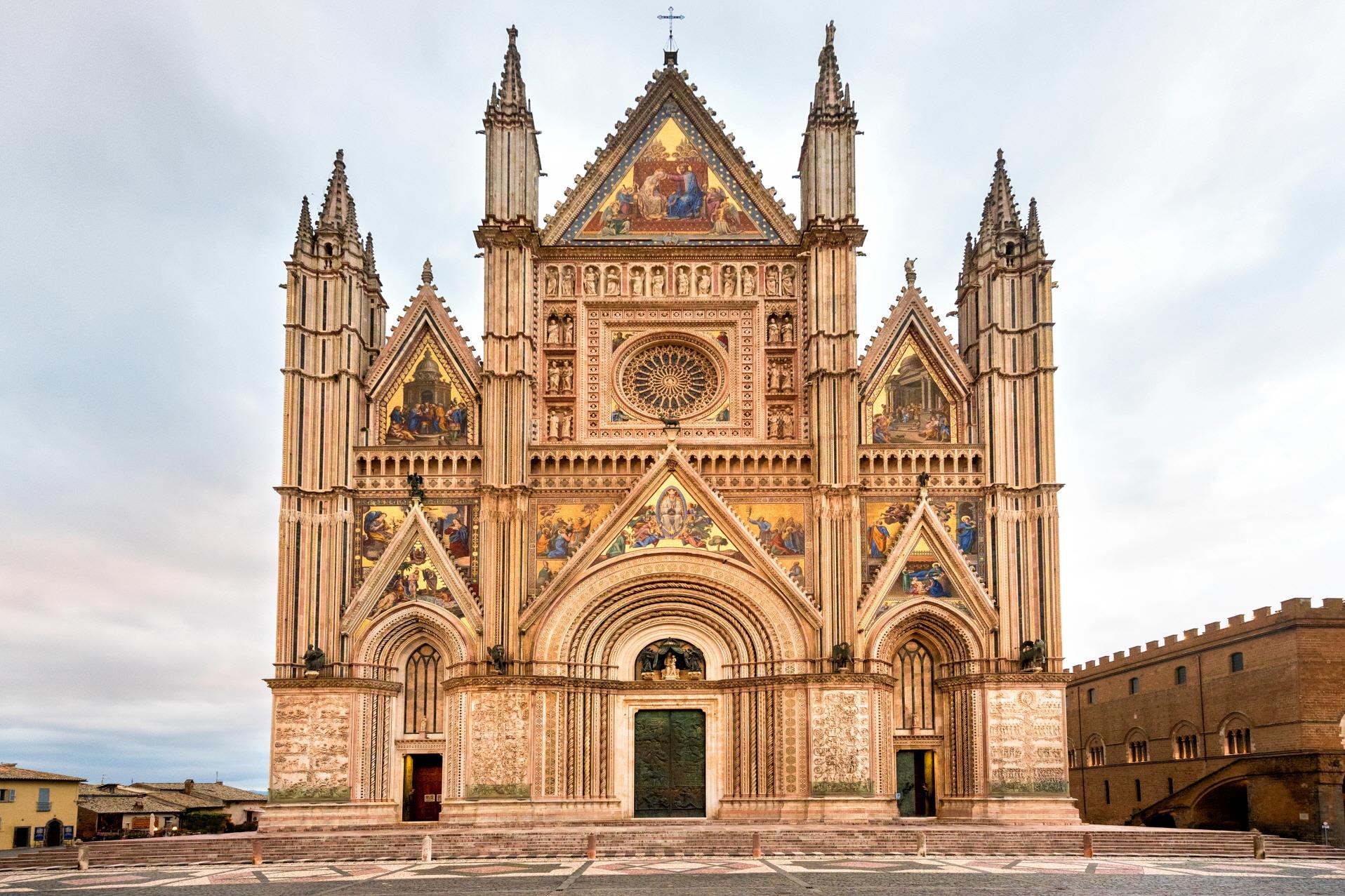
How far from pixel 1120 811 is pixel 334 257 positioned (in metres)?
36.5

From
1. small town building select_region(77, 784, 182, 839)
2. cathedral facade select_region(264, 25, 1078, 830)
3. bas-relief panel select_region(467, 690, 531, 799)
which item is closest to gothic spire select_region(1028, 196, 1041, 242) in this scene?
cathedral facade select_region(264, 25, 1078, 830)

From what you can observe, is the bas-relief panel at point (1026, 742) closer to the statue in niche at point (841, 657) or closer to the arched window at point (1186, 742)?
the statue in niche at point (841, 657)

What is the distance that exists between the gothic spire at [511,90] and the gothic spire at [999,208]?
45.8 feet

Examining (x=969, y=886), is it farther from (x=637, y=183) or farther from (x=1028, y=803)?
(x=637, y=183)

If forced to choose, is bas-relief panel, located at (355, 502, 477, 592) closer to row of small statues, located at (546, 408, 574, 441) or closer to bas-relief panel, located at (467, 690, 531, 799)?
row of small statues, located at (546, 408, 574, 441)

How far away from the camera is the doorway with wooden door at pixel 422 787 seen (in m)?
35.7

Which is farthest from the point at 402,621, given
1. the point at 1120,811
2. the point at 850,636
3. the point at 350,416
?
the point at 1120,811

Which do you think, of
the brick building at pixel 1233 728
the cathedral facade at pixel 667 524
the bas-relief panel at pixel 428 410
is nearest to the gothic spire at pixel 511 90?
the cathedral facade at pixel 667 524

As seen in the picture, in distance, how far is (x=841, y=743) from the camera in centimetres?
3406

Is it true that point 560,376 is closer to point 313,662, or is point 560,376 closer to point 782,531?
point 782,531

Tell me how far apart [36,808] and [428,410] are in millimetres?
24307

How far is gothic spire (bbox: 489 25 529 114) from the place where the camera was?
38875 millimetres

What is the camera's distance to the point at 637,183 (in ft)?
128

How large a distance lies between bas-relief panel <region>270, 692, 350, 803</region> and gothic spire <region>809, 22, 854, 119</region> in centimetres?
2151
